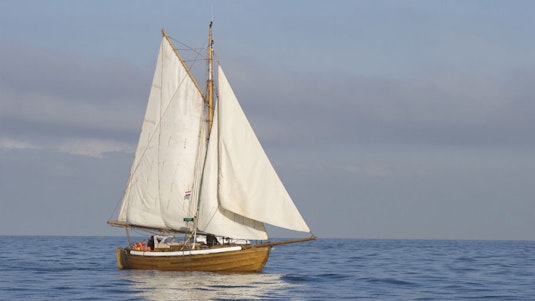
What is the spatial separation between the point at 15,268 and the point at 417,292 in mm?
39040

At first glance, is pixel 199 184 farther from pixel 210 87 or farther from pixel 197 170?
pixel 210 87

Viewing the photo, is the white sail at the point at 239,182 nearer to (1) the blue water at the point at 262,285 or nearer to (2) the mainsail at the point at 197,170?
(2) the mainsail at the point at 197,170

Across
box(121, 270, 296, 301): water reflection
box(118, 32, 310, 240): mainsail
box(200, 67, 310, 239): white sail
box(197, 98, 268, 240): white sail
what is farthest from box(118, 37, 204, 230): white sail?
box(121, 270, 296, 301): water reflection

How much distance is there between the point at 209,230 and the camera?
5994 cm

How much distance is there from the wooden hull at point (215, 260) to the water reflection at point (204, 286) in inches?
22.7

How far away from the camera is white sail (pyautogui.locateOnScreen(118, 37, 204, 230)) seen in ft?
204

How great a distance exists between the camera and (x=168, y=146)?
62.4m

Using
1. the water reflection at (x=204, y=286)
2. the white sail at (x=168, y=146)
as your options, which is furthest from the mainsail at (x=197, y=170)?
the water reflection at (x=204, y=286)

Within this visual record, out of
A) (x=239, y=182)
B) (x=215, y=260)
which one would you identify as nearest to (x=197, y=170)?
(x=239, y=182)

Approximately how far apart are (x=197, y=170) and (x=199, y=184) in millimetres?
1019

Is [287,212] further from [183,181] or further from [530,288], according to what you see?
[530,288]

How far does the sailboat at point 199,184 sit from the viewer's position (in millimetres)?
57969

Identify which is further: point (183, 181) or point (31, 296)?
point (183, 181)

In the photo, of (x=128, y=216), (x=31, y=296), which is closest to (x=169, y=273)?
(x=128, y=216)
